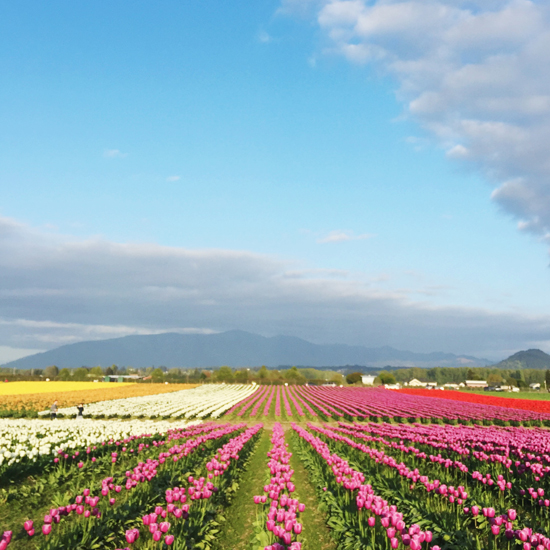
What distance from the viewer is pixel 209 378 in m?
132

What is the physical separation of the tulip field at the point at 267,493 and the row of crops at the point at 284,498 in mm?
43

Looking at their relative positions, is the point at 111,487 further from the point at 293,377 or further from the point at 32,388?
the point at 293,377

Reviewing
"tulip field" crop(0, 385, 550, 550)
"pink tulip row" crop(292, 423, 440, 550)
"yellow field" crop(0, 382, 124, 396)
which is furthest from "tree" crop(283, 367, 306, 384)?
"pink tulip row" crop(292, 423, 440, 550)

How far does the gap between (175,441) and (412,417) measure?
2692cm

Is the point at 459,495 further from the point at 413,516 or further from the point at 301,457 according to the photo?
the point at 301,457

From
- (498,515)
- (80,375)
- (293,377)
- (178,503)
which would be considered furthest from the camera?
(80,375)

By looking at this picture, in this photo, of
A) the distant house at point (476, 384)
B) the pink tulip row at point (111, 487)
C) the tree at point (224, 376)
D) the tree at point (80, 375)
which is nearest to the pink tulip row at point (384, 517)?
the pink tulip row at point (111, 487)

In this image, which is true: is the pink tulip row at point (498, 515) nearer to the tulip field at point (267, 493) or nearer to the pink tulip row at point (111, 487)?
the tulip field at point (267, 493)

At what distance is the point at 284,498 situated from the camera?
7.55m

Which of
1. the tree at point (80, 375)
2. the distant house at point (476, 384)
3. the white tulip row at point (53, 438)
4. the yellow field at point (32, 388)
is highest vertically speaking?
the white tulip row at point (53, 438)

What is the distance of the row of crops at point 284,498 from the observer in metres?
6.73

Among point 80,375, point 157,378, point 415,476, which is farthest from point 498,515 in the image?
point 80,375

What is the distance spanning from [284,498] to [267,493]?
10.3 ft

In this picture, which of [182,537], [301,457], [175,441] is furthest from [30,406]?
[182,537]
